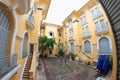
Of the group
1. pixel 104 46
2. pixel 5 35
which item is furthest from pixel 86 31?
pixel 5 35

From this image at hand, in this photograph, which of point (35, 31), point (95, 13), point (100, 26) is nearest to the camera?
point (35, 31)

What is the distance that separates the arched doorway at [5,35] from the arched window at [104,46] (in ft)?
39.7

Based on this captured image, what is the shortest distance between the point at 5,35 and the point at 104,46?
1270 cm

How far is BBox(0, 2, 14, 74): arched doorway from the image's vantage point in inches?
144

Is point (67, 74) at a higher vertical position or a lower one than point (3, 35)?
lower

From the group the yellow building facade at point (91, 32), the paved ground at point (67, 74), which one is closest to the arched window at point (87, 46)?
the yellow building facade at point (91, 32)

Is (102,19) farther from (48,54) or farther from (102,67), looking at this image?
(48,54)

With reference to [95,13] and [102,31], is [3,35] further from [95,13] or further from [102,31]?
[95,13]

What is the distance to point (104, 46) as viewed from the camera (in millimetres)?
13352

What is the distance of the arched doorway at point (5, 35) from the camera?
3666mm

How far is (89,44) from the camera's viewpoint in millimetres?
16359

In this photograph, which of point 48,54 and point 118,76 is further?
point 48,54

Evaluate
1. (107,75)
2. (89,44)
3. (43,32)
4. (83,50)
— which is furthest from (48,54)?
(107,75)

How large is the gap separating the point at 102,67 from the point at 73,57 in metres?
9.93
